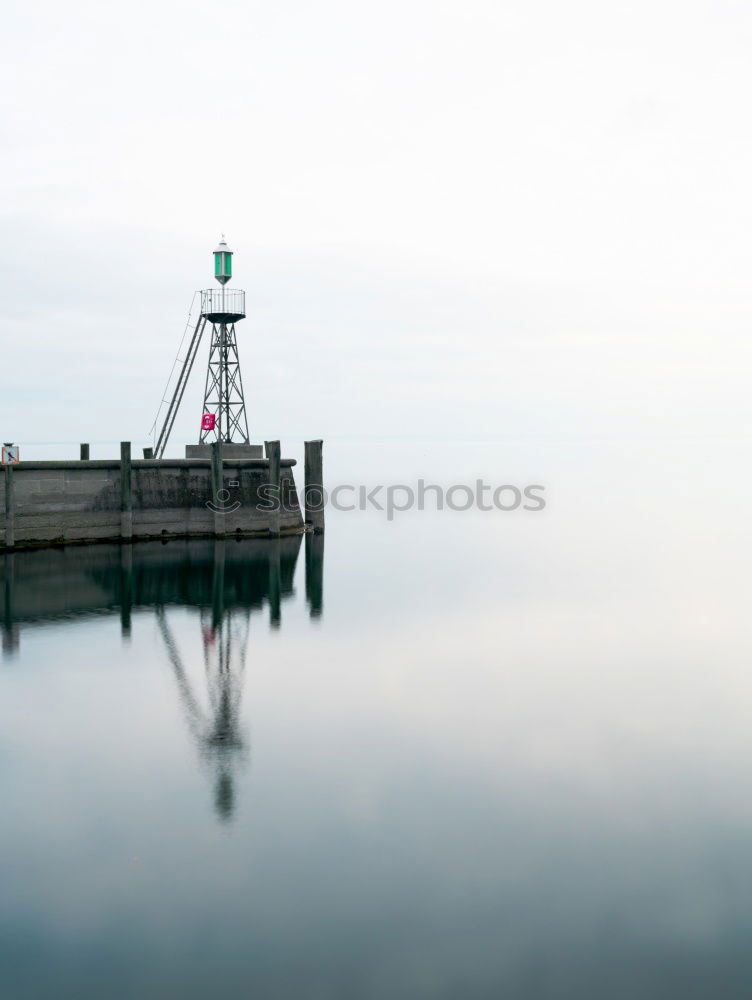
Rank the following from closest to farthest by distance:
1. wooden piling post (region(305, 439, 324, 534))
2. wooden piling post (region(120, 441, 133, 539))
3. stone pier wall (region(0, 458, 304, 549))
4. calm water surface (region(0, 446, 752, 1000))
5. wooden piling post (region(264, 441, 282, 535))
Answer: calm water surface (region(0, 446, 752, 1000)) < stone pier wall (region(0, 458, 304, 549)) < wooden piling post (region(120, 441, 133, 539)) < wooden piling post (region(264, 441, 282, 535)) < wooden piling post (region(305, 439, 324, 534))

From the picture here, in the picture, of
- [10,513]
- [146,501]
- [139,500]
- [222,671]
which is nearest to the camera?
[222,671]

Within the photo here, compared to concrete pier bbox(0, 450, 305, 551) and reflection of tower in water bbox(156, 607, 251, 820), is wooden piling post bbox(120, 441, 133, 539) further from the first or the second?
reflection of tower in water bbox(156, 607, 251, 820)

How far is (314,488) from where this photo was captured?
143ft

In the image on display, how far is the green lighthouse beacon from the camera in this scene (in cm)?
4488

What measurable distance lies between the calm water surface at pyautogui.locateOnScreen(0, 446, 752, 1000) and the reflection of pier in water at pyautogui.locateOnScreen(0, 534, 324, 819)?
149mm

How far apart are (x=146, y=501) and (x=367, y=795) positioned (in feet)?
84.8

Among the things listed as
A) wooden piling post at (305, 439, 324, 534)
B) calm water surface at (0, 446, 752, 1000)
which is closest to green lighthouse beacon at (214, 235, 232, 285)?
wooden piling post at (305, 439, 324, 534)

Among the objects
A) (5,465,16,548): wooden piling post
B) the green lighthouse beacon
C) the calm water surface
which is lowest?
the calm water surface

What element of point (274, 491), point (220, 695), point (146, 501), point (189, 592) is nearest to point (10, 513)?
point (146, 501)

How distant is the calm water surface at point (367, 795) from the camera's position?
36.9 ft

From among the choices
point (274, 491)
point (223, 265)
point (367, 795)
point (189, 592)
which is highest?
point (223, 265)

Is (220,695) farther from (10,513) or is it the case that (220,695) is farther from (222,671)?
(10,513)

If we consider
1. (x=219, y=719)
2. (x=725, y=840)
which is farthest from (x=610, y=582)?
(x=725, y=840)

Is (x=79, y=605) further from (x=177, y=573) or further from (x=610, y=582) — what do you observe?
(x=610, y=582)
